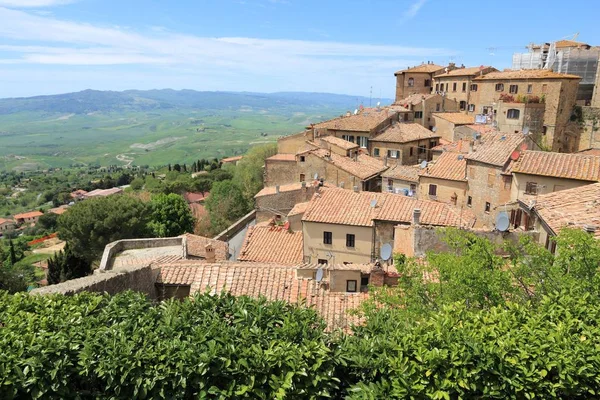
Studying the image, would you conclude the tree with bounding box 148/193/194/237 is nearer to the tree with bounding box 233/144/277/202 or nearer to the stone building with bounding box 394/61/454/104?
the tree with bounding box 233/144/277/202

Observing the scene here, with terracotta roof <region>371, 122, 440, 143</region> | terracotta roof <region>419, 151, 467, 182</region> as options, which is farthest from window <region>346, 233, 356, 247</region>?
terracotta roof <region>371, 122, 440, 143</region>

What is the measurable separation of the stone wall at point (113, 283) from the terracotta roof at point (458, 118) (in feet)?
165

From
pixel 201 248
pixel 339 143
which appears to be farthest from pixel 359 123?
pixel 201 248

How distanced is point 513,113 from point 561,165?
28.2 meters

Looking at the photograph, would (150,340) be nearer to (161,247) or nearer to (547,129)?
(161,247)

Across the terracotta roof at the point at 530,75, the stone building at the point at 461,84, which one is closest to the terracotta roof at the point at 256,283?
the terracotta roof at the point at 530,75

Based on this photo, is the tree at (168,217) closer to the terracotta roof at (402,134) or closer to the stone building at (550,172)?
the terracotta roof at (402,134)

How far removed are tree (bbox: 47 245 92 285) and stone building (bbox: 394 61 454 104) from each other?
58342mm

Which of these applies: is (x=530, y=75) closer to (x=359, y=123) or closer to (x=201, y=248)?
(x=359, y=123)

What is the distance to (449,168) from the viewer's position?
1340 inches

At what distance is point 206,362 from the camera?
729 cm

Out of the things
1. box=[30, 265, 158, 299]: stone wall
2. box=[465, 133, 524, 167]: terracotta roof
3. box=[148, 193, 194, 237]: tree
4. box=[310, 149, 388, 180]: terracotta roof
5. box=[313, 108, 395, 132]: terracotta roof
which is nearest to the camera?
box=[30, 265, 158, 299]: stone wall

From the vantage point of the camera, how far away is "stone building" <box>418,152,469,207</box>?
32469mm

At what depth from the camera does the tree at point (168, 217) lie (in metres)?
45.5
